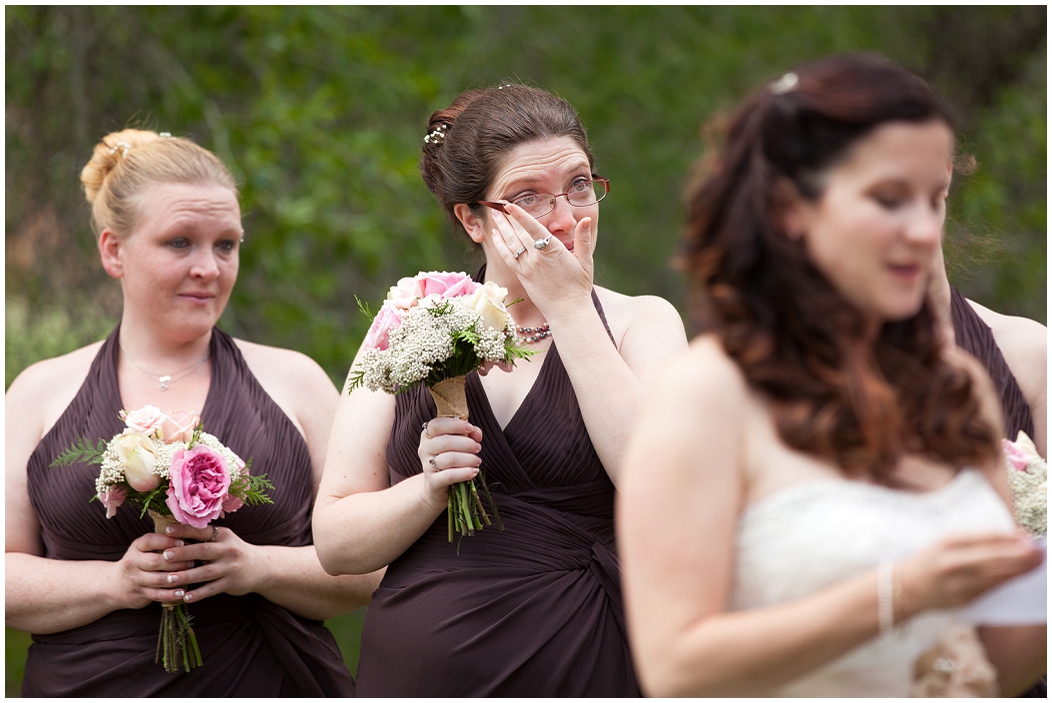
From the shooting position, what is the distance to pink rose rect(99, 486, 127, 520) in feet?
10.6

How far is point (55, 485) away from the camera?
347 centimetres

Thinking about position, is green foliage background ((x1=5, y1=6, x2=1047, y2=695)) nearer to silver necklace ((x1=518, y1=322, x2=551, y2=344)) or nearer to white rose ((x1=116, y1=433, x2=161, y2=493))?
silver necklace ((x1=518, y1=322, x2=551, y2=344))

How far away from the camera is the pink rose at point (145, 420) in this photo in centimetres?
325

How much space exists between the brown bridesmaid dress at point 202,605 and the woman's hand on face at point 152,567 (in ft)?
0.41

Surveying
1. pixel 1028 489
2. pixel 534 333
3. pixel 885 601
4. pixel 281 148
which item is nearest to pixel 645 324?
pixel 534 333

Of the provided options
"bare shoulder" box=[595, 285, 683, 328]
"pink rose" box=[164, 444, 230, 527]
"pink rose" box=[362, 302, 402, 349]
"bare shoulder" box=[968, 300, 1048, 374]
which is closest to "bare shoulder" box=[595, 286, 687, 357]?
"bare shoulder" box=[595, 285, 683, 328]

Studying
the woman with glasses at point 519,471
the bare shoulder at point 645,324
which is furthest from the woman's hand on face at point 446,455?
the bare shoulder at point 645,324

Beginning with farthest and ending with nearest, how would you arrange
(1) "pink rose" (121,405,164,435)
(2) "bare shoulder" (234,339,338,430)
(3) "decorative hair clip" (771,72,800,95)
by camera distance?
(2) "bare shoulder" (234,339,338,430)
(1) "pink rose" (121,405,164,435)
(3) "decorative hair clip" (771,72,800,95)

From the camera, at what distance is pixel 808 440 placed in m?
1.75

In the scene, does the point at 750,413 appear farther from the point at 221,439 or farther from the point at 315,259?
the point at 315,259

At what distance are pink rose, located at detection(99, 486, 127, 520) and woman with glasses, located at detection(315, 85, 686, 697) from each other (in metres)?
0.67

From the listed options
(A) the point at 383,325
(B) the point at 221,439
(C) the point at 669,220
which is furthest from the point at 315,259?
(C) the point at 669,220

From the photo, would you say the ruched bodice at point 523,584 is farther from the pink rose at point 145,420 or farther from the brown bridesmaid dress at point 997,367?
the brown bridesmaid dress at point 997,367

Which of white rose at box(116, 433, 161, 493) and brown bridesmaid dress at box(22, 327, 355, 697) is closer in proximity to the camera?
white rose at box(116, 433, 161, 493)
